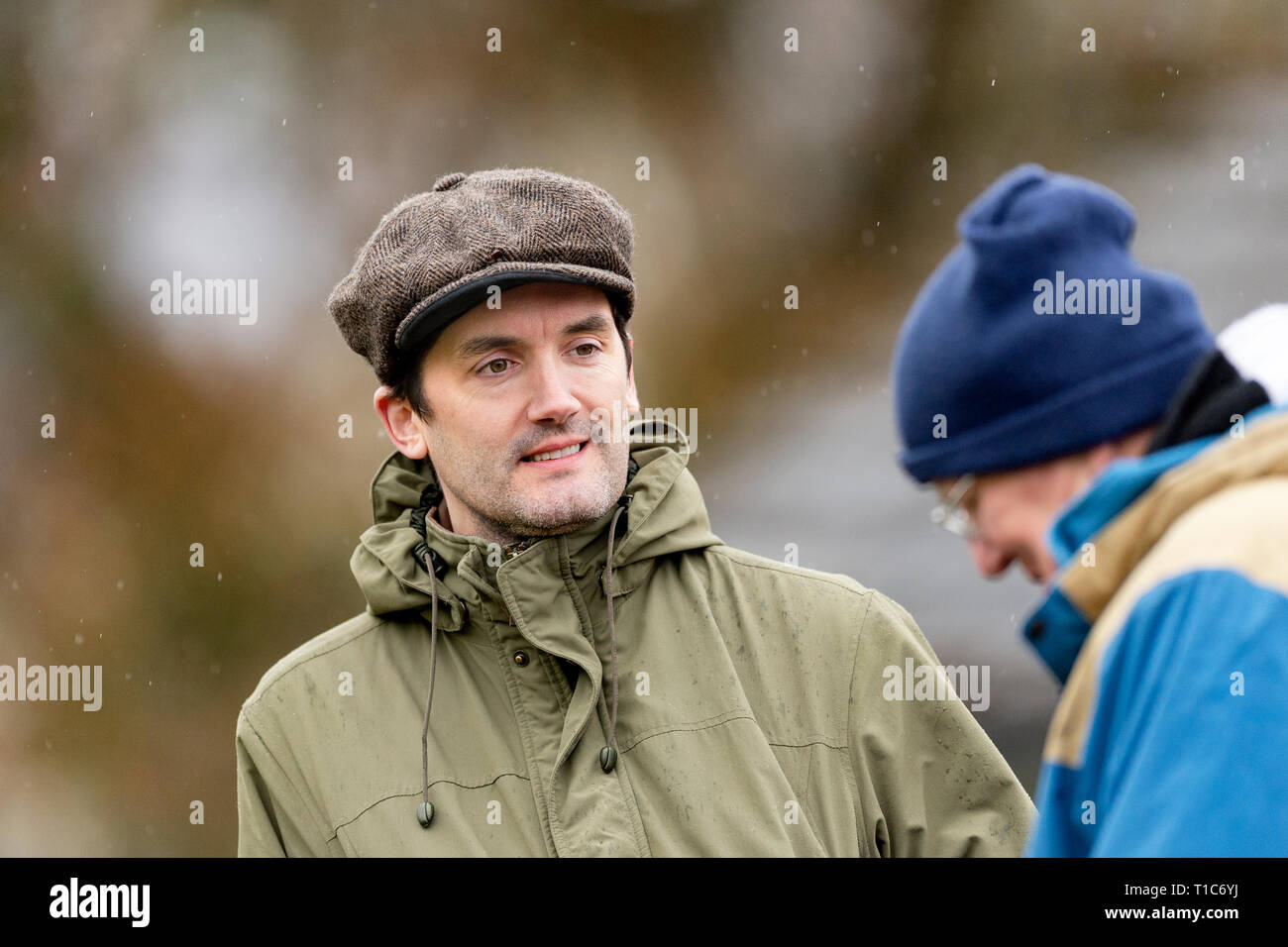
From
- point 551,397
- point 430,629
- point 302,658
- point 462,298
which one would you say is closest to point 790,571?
point 551,397

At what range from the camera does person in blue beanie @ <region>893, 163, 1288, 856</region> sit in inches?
42.2

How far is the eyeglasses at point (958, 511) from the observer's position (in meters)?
1.50

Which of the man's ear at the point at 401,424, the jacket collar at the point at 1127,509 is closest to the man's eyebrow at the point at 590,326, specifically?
the man's ear at the point at 401,424

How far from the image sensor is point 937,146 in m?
6.39

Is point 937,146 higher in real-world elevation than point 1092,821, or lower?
higher

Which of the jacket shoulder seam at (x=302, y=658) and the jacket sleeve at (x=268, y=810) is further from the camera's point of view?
the jacket shoulder seam at (x=302, y=658)

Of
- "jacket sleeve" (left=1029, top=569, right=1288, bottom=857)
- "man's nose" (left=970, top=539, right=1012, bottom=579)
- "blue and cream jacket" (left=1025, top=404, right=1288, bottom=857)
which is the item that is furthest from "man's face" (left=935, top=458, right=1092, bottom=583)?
"jacket sleeve" (left=1029, top=569, right=1288, bottom=857)

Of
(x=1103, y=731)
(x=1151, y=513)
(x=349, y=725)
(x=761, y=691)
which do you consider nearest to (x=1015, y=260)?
(x=1151, y=513)

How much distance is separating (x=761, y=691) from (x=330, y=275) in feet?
14.7

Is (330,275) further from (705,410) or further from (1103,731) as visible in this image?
(1103,731)

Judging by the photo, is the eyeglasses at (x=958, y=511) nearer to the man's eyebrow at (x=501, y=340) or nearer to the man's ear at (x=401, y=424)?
the man's eyebrow at (x=501, y=340)

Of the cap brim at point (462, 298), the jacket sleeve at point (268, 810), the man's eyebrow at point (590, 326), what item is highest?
the cap brim at point (462, 298)

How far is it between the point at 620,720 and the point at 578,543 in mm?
287

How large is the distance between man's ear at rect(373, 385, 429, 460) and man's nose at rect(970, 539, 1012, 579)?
3.79ft
